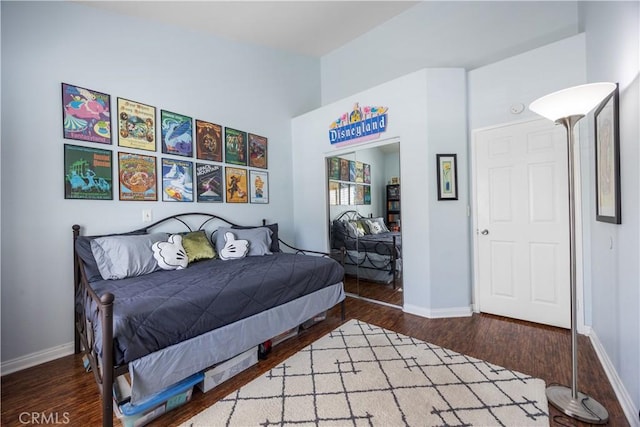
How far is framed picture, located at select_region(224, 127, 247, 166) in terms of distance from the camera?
325 cm

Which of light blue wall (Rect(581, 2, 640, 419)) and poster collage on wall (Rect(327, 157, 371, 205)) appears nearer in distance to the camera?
light blue wall (Rect(581, 2, 640, 419))

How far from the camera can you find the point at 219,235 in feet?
9.67

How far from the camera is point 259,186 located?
11.8 ft

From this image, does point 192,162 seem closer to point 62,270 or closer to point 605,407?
point 62,270

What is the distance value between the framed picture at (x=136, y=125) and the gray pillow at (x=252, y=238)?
108 cm

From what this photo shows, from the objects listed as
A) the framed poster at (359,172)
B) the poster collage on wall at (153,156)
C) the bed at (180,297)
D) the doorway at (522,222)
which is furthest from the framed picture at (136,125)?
the doorway at (522,222)

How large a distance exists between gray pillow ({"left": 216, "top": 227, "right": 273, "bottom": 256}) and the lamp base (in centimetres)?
250

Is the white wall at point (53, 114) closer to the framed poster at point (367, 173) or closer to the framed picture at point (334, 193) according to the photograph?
the framed picture at point (334, 193)

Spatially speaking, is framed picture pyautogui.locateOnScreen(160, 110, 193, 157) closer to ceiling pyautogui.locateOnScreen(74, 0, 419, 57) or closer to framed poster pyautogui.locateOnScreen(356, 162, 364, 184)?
ceiling pyautogui.locateOnScreen(74, 0, 419, 57)

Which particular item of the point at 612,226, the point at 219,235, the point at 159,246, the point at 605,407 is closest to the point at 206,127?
the point at 219,235

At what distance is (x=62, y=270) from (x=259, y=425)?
2006 mm

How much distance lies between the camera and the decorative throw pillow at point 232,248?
2758 millimetres

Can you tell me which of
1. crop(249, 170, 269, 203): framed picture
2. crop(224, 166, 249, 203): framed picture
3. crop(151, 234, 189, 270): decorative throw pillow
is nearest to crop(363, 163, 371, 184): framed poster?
crop(249, 170, 269, 203): framed picture

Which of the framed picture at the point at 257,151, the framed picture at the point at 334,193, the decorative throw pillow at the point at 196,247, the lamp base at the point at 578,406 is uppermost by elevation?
the framed picture at the point at 257,151
